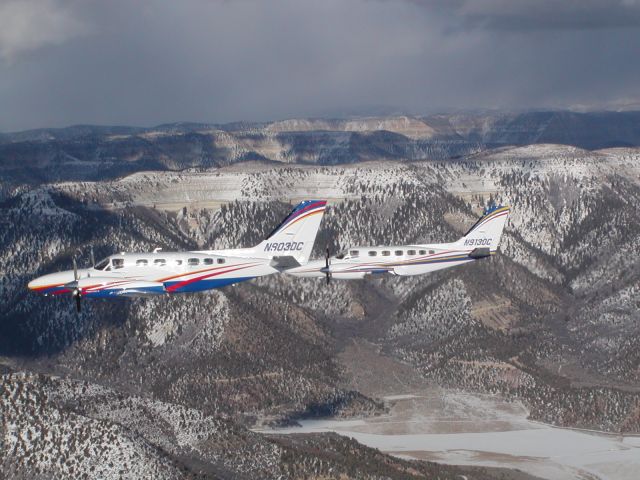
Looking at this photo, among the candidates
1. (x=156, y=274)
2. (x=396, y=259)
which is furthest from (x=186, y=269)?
(x=396, y=259)

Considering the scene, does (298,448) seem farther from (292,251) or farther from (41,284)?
(41,284)

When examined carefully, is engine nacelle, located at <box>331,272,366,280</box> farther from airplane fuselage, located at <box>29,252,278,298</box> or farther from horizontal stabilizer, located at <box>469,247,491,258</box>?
airplane fuselage, located at <box>29,252,278,298</box>

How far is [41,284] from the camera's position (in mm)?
162125

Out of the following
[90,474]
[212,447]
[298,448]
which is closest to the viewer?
[90,474]

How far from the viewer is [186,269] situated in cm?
16500

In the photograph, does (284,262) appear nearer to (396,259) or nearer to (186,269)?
(186,269)

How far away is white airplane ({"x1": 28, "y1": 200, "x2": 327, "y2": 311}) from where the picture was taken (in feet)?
533

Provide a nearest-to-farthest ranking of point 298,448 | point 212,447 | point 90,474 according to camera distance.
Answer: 1. point 90,474
2. point 212,447
3. point 298,448

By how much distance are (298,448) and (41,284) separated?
4454 centimetres

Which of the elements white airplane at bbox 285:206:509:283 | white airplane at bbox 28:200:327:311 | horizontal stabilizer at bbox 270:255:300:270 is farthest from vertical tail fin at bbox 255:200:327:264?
white airplane at bbox 285:206:509:283

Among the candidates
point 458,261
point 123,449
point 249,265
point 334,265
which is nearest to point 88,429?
point 123,449

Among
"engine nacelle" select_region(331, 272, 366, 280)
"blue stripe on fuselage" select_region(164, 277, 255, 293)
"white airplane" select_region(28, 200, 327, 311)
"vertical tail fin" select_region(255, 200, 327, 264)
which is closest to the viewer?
"white airplane" select_region(28, 200, 327, 311)

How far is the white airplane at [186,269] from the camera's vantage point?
533 feet

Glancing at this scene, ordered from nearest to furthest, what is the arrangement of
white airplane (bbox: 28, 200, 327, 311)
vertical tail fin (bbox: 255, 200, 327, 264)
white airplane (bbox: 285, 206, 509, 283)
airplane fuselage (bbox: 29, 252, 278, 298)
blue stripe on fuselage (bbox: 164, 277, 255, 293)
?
white airplane (bbox: 28, 200, 327, 311)
airplane fuselage (bbox: 29, 252, 278, 298)
blue stripe on fuselage (bbox: 164, 277, 255, 293)
vertical tail fin (bbox: 255, 200, 327, 264)
white airplane (bbox: 285, 206, 509, 283)
